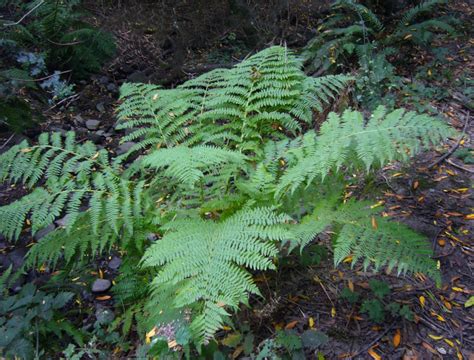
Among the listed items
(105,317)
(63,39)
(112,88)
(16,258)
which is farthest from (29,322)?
(63,39)

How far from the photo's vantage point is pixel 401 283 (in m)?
2.13

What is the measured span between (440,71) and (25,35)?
14.0ft

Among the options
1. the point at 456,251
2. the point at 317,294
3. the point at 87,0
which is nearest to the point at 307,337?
the point at 317,294

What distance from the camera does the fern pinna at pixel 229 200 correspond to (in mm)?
1646

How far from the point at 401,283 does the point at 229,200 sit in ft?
3.33

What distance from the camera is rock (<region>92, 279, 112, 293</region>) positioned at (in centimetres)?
261

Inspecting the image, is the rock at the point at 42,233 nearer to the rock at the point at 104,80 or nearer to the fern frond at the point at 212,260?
the fern frond at the point at 212,260

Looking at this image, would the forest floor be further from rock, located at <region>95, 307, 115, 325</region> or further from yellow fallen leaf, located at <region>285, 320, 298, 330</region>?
rock, located at <region>95, 307, 115, 325</region>

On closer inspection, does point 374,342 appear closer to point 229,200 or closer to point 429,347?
point 429,347

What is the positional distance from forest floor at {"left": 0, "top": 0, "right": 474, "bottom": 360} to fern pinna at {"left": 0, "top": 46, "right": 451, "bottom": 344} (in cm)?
23

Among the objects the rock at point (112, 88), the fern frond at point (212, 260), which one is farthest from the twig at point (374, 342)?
the rock at point (112, 88)

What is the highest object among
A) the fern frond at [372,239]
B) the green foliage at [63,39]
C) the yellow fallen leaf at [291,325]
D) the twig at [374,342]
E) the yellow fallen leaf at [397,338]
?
the green foliage at [63,39]

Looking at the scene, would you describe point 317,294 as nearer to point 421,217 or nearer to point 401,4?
point 421,217

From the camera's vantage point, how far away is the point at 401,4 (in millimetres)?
4793
